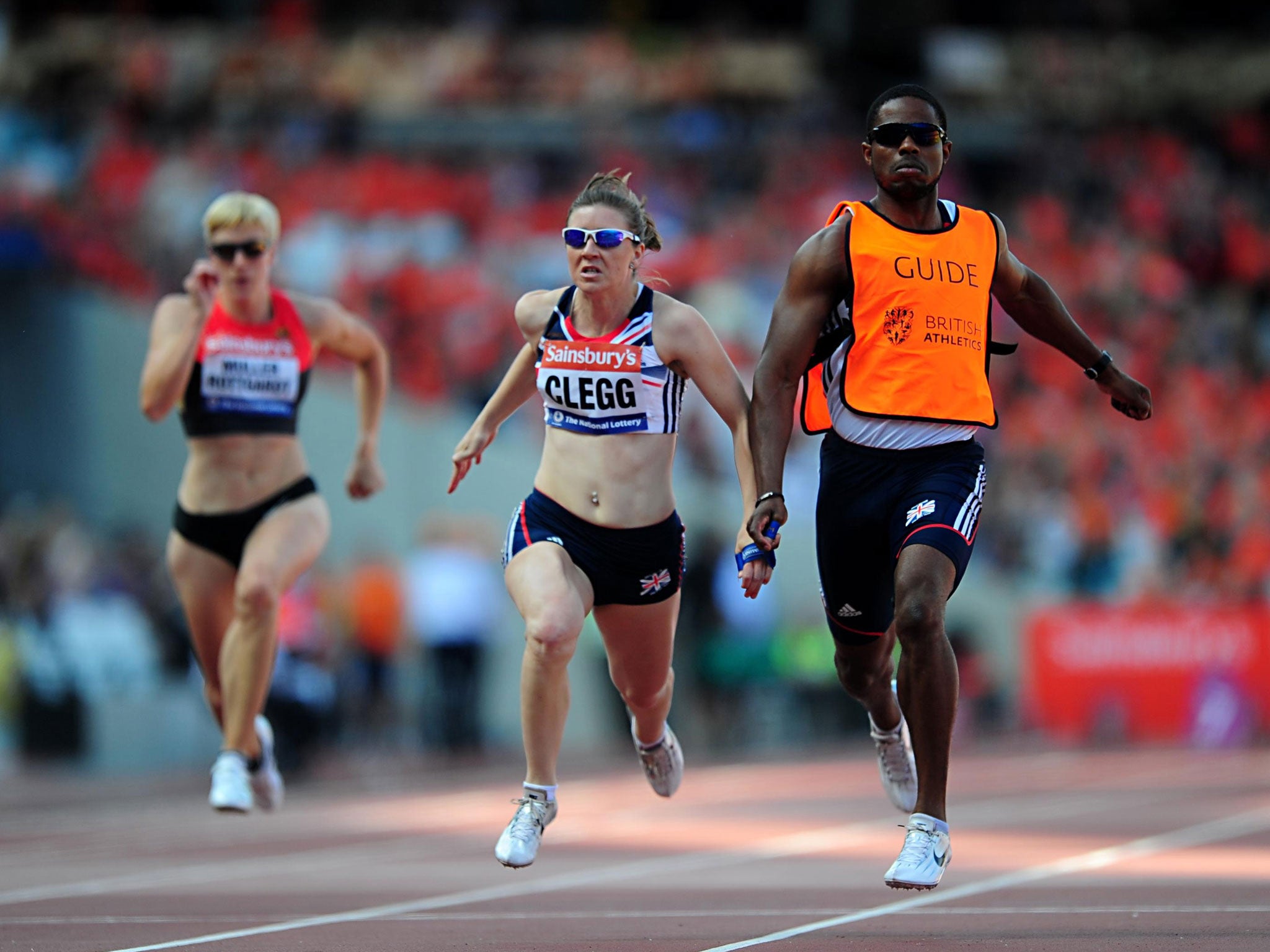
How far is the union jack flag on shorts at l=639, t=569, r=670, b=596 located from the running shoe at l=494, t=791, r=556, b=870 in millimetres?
882

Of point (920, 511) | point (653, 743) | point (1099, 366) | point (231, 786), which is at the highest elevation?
point (1099, 366)

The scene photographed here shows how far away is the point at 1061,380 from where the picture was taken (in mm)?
22688

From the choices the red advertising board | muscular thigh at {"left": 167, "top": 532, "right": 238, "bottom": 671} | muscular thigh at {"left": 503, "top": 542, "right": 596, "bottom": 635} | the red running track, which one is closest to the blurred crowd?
the red advertising board

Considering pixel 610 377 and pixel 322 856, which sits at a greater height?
pixel 610 377

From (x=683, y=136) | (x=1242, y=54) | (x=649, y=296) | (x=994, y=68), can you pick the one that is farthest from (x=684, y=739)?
(x=1242, y=54)

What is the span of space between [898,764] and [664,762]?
989mm

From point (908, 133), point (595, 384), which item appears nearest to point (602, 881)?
point (595, 384)

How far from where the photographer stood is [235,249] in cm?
907

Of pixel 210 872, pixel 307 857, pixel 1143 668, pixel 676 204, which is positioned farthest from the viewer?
pixel 676 204

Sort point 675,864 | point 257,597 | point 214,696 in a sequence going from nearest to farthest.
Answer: point 257,597, point 214,696, point 675,864

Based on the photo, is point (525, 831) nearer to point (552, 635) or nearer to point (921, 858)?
point (552, 635)

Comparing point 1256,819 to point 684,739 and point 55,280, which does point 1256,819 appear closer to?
point 684,739

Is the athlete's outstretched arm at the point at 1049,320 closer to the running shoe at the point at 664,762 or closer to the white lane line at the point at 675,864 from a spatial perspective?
the running shoe at the point at 664,762

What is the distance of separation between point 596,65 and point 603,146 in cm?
296
